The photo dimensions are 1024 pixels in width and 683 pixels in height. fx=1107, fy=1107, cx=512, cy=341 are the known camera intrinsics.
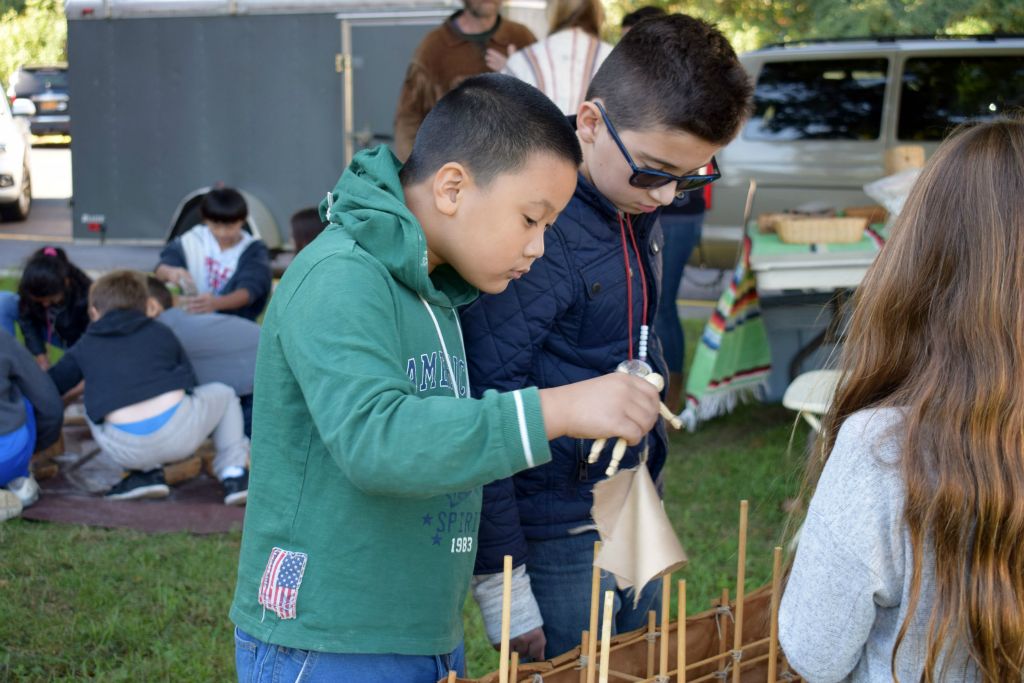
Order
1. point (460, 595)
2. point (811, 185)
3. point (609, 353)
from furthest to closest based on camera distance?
point (811, 185), point (609, 353), point (460, 595)

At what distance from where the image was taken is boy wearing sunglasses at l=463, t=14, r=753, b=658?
6.43 feet

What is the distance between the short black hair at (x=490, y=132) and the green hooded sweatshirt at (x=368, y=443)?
0.07m

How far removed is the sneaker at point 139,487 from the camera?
489 centimetres

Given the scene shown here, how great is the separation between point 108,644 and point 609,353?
2.15 metres

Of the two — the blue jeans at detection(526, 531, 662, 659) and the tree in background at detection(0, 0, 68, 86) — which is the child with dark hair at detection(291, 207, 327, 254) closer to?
the tree in background at detection(0, 0, 68, 86)

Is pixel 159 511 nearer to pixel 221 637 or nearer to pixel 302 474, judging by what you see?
pixel 221 637

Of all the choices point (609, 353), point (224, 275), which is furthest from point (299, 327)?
point (224, 275)

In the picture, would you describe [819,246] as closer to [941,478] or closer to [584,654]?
[584,654]

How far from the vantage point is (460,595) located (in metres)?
1.77

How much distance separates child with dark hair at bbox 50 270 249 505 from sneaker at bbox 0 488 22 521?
1.47ft

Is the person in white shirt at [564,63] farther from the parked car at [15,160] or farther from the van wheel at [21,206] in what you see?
the van wheel at [21,206]

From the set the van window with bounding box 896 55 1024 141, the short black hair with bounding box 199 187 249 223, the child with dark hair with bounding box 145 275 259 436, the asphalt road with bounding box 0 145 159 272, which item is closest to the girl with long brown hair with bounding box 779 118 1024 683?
the child with dark hair with bounding box 145 275 259 436

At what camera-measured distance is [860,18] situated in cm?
611

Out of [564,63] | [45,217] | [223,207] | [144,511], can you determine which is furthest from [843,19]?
[45,217]
